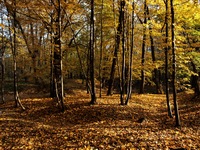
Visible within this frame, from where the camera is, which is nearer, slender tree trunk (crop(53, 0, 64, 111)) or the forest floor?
the forest floor

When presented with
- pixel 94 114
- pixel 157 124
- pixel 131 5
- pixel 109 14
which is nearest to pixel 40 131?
pixel 94 114

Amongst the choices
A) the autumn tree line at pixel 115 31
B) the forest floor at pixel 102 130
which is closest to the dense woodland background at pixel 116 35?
the autumn tree line at pixel 115 31

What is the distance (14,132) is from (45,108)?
5966 mm

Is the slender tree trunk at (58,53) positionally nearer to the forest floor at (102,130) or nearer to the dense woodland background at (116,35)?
the dense woodland background at (116,35)

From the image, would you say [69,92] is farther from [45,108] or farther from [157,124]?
[157,124]

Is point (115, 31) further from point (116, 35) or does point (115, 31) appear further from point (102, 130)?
point (102, 130)

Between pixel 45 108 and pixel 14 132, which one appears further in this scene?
pixel 45 108

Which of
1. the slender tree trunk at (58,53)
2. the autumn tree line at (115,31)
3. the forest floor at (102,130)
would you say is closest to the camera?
the forest floor at (102,130)

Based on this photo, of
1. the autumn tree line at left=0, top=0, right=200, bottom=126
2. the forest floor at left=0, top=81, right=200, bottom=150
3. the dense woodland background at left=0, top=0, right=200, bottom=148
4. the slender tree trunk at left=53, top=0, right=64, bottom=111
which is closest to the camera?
the forest floor at left=0, top=81, right=200, bottom=150

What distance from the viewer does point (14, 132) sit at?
9023mm

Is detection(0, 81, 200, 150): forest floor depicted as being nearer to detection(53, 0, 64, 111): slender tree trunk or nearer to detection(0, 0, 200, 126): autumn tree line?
detection(0, 0, 200, 126): autumn tree line

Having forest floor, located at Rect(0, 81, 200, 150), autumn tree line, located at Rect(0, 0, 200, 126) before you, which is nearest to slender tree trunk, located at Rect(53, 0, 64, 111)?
autumn tree line, located at Rect(0, 0, 200, 126)

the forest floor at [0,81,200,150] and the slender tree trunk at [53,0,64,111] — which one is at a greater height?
the slender tree trunk at [53,0,64,111]

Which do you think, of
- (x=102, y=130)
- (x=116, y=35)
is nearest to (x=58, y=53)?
(x=116, y=35)
